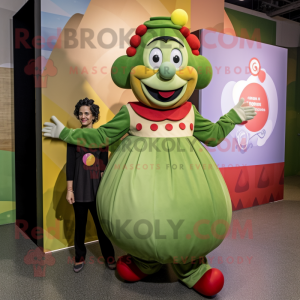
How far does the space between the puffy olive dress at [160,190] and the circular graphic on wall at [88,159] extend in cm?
25

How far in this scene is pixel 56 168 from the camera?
2.53 metres

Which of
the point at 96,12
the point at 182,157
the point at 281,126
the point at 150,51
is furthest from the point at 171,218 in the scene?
the point at 281,126

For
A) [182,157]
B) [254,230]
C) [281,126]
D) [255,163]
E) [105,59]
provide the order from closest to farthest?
[182,157] → [105,59] → [254,230] → [255,163] → [281,126]

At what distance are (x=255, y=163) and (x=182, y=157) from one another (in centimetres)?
231

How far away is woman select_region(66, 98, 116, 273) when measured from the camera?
2.18 meters

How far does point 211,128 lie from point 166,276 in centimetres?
106

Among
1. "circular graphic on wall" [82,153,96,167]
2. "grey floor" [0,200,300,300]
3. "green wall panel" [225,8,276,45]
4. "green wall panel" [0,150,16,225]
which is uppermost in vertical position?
"green wall panel" [225,8,276,45]

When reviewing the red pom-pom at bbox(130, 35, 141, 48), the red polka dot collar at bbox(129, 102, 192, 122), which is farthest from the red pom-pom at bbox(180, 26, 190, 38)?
the red polka dot collar at bbox(129, 102, 192, 122)

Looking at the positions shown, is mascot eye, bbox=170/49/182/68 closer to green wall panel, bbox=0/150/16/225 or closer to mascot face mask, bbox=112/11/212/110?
mascot face mask, bbox=112/11/212/110

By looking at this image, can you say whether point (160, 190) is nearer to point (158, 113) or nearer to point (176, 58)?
point (158, 113)

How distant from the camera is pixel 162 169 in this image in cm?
171

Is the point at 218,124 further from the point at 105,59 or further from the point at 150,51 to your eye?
the point at 105,59

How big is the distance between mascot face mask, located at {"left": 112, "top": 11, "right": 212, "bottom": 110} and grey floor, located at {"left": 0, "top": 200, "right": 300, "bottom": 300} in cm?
116

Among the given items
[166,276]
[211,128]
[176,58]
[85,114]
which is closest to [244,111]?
[211,128]
